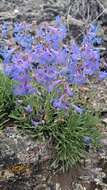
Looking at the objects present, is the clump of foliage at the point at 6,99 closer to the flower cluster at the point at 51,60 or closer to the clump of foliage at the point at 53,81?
the clump of foliage at the point at 53,81

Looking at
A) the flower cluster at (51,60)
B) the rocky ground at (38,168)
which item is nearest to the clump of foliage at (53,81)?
the flower cluster at (51,60)

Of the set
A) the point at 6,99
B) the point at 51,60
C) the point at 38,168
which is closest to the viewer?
the point at 51,60

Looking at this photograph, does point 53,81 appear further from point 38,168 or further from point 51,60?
point 38,168

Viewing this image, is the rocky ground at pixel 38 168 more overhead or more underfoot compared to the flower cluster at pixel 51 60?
more underfoot

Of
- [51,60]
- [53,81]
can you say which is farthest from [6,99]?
[51,60]

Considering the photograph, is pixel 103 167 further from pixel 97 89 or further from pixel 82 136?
pixel 97 89

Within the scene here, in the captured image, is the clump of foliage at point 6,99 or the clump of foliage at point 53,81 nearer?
the clump of foliage at point 53,81

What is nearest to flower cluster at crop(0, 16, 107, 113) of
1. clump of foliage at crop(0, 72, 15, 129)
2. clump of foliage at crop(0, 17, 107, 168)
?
clump of foliage at crop(0, 17, 107, 168)
